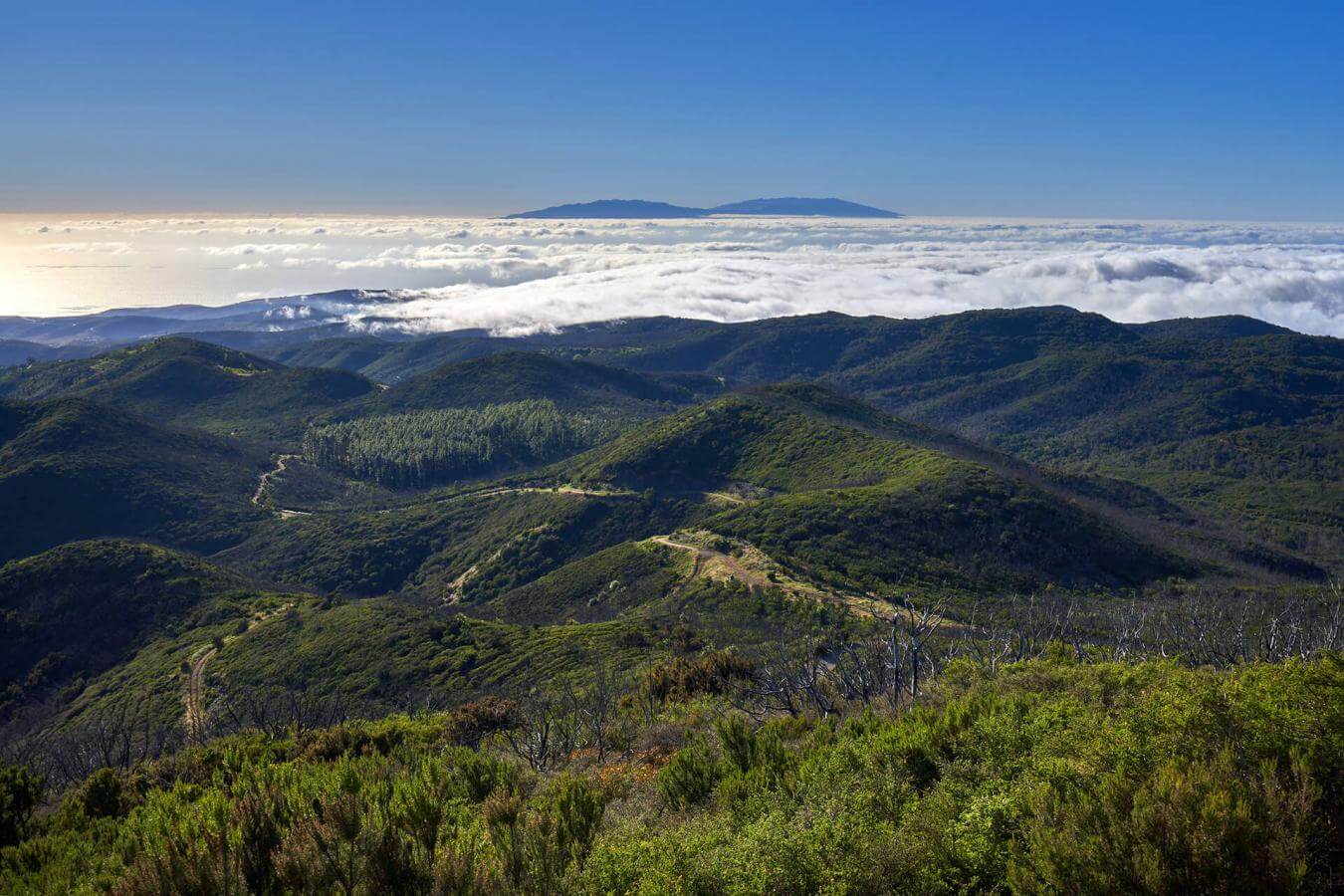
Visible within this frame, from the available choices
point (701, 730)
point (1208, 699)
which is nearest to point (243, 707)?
A: point (701, 730)

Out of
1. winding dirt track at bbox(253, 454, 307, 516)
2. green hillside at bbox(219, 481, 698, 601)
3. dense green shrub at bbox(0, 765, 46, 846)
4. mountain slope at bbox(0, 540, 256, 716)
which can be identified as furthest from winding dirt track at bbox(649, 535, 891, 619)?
winding dirt track at bbox(253, 454, 307, 516)

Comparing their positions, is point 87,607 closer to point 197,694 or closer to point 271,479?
point 197,694

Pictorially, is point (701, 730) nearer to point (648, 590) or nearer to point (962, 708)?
point (962, 708)

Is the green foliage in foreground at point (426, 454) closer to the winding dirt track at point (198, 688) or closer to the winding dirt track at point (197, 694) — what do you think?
the winding dirt track at point (198, 688)

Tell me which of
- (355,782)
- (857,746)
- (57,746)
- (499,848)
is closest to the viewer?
(499,848)

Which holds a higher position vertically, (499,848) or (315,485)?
(499,848)

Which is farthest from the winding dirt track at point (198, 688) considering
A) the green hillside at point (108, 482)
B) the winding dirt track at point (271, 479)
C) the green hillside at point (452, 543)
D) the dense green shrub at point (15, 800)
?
the winding dirt track at point (271, 479)
